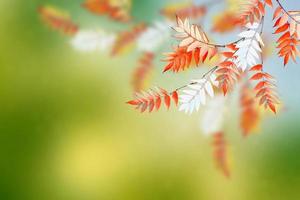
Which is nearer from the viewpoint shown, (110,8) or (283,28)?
(283,28)

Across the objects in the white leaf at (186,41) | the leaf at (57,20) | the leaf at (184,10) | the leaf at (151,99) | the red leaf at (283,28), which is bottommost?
the leaf at (151,99)

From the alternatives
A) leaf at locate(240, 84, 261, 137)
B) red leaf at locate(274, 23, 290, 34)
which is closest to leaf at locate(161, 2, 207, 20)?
leaf at locate(240, 84, 261, 137)

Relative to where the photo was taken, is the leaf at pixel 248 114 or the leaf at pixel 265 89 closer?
the leaf at pixel 265 89

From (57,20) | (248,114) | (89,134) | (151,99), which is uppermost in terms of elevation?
(57,20)

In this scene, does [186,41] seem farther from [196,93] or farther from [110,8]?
[110,8]

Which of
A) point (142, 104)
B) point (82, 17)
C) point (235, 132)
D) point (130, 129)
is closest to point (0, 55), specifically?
point (82, 17)

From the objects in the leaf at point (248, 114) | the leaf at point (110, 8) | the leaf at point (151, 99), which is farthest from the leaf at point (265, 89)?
the leaf at point (110, 8)

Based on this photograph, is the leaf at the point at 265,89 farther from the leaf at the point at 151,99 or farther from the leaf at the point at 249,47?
the leaf at the point at 151,99

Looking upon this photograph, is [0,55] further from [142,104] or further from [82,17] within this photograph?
[142,104]

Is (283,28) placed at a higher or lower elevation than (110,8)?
lower

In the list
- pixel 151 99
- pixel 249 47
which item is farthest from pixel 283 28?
pixel 151 99
